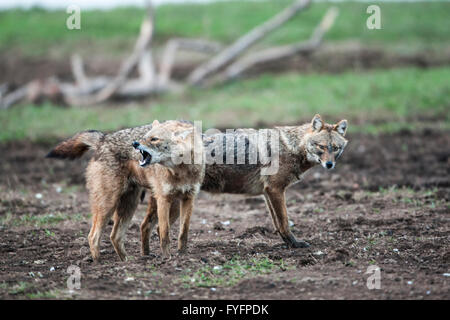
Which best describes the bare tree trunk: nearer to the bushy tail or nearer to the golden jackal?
the bushy tail

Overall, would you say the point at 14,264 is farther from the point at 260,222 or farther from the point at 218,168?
the point at 260,222

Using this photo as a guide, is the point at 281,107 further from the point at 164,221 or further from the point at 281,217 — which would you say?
the point at 164,221

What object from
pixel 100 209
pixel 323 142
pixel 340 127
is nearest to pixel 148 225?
pixel 100 209

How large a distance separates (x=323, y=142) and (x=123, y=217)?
2835 mm

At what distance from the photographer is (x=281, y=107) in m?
16.2

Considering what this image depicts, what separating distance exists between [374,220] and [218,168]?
96.7 inches

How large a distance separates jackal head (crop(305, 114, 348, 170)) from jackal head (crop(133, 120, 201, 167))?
1658 mm

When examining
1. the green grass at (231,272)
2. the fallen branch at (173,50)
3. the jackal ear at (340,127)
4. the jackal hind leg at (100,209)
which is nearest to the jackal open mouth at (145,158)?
the jackal hind leg at (100,209)

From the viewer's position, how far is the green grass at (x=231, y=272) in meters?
6.16

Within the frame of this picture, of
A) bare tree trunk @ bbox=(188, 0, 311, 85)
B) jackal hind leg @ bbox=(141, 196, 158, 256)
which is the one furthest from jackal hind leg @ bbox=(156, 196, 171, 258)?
bare tree trunk @ bbox=(188, 0, 311, 85)

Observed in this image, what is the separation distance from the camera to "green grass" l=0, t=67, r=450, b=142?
15.1 m

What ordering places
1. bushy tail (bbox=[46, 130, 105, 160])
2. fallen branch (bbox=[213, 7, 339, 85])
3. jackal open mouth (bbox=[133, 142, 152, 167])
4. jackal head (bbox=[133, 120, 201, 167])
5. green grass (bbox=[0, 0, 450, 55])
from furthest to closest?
green grass (bbox=[0, 0, 450, 55]) → fallen branch (bbox=[213, 7, 339, 85]) → bushy tail (bbox=[46, 130, 105, 160]) → jackal head (bbox=[133, 120, 201, 167]) → jackal open mouth (bbox=[133, 142, 152, 167])

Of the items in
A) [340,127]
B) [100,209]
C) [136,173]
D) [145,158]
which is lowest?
[100,209]
